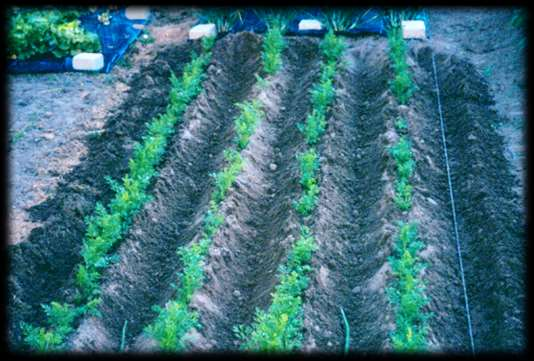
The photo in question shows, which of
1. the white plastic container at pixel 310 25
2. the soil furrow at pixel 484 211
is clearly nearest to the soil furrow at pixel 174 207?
the white plastic container at pixel 310 25

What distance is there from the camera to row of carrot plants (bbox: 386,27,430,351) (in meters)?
5.50

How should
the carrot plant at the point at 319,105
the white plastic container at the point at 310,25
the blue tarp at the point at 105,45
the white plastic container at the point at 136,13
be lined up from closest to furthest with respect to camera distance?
1. the carrot plant at the point at 319,105
2. the blue tarp at the point at 105,45
3. the white plastic container at the point at 310,25
4. the white plastic container at the point at 136,13

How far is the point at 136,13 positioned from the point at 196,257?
568cm

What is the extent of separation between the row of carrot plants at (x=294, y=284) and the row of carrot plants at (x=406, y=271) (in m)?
0.70

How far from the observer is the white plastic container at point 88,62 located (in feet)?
31.3

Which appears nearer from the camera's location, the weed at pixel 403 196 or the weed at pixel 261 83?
the weed at pixel 403 196

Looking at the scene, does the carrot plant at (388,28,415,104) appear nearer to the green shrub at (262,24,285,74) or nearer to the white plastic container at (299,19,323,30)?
the white plastic container at (299,19,323,30)

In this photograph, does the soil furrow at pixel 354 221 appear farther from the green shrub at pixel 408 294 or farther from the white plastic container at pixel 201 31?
the white plastic container at pixel 201 31

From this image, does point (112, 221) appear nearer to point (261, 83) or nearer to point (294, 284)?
point (294, 284)

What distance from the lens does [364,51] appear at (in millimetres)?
9508

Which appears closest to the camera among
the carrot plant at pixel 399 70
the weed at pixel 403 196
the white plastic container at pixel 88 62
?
the weed at pixel 403 196

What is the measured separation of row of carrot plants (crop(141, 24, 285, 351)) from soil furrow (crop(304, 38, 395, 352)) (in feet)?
2.72

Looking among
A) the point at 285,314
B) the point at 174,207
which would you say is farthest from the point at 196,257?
the point at 174,207
